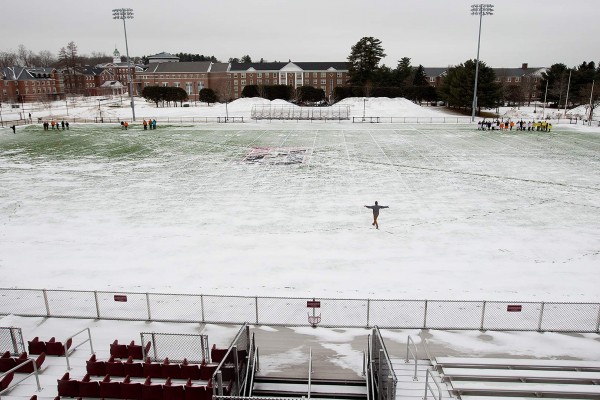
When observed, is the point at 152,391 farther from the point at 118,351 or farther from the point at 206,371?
the point at 118,351

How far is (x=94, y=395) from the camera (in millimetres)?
8570

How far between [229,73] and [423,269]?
116 m

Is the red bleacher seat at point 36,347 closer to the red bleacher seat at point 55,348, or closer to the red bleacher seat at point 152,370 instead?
the red bleacher seat at point 55,348

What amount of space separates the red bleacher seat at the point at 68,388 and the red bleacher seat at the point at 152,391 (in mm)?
1241

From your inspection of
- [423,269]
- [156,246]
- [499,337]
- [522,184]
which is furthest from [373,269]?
[522,184]

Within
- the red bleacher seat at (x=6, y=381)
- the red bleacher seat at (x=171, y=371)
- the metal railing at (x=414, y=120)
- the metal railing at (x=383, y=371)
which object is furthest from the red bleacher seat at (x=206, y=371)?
the metal railing at (x=414, y=120)

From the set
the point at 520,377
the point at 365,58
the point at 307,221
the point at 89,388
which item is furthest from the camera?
the point at 365,58

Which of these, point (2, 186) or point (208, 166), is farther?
point (208, 166)

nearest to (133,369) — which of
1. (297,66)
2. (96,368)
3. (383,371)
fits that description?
(96,368)

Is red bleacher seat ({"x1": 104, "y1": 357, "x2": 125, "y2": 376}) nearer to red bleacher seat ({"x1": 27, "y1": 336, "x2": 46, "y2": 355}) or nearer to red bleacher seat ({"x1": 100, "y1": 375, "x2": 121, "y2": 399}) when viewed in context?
red bleacher seat ({"x1": 100, "y1": 375, "x2": 121, "y2": 399})

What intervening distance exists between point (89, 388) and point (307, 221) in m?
14.4

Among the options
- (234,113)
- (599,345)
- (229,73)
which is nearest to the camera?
(599,345)

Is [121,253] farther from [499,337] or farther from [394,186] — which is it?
[394,186]

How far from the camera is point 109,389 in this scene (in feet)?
28.0
